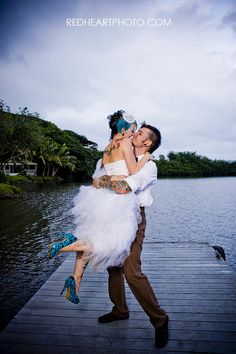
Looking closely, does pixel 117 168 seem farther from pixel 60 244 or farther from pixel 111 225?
pixel 60 244

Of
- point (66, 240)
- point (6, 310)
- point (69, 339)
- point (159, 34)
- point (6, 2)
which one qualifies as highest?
point (6, 2)

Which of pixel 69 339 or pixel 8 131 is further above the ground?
pixel 8 131

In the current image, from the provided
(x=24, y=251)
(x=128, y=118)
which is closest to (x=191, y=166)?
(x=24, y=251)

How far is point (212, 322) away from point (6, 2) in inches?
288

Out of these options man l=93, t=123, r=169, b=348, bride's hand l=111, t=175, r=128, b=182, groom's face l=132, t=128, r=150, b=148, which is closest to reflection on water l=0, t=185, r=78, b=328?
man l=93, t=123, r=169, b=348

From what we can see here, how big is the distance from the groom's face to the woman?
61 millimetres

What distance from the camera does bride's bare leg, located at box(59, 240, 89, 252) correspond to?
2539 millimetres

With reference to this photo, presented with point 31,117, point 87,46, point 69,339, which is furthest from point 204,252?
point 31,117

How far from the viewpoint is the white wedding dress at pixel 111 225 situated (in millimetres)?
2410

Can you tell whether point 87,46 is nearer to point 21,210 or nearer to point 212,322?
point 212,322

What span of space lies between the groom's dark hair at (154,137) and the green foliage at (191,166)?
65822 millimetres

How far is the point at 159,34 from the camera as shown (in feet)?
20.5

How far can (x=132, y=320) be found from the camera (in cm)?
288

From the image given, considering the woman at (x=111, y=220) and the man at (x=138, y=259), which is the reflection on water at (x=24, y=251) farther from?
the woman at (x=111, y=220)
